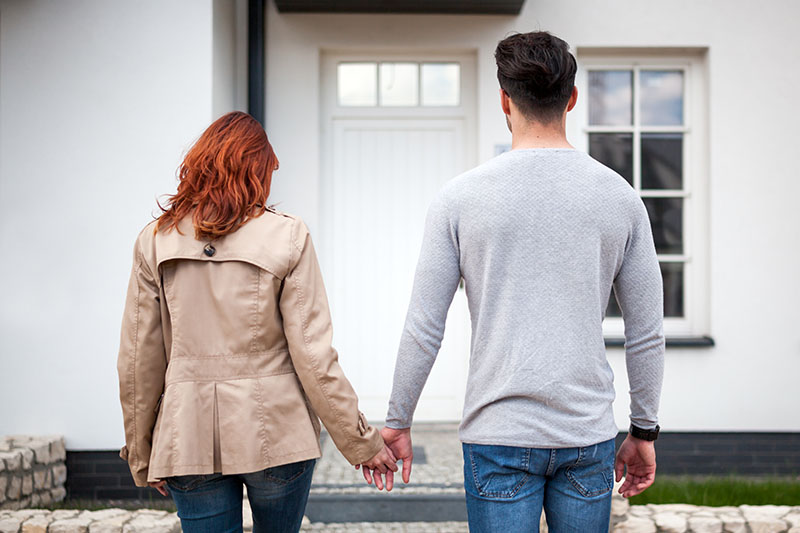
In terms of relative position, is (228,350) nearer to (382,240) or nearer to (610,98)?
(382,240)

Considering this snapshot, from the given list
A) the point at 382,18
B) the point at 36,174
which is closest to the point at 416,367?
the point at 36,174

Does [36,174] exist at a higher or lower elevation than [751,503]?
higher

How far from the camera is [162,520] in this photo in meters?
2.89

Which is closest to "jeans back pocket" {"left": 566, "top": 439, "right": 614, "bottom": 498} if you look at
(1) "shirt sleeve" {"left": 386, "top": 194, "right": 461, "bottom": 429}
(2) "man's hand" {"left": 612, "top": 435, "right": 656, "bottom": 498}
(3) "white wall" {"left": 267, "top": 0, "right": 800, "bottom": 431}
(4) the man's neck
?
(2) "man's hand" {"left": 612, "top": 435, "right": 656, "bottom": 498}

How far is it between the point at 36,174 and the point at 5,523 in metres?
1.91

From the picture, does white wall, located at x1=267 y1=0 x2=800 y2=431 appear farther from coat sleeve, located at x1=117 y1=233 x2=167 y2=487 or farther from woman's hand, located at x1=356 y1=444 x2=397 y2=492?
coat sleeve, located at x1=117 y1=233 x2=167 y2=487

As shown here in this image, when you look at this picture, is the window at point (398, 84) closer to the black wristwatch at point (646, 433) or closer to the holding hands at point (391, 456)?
the holding hands at point (391, 456)

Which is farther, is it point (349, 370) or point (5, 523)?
point (349, 370)

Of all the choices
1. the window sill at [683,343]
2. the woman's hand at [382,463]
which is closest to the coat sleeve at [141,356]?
the woman's hand at [382,463]

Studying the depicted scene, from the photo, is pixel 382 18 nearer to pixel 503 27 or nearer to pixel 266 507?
pixel 503 27

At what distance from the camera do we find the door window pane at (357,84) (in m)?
4.87

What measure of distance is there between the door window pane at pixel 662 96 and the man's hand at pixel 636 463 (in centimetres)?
343

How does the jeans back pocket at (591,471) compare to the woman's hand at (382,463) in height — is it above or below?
above

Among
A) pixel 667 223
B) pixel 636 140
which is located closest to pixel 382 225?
pixel 636 140
